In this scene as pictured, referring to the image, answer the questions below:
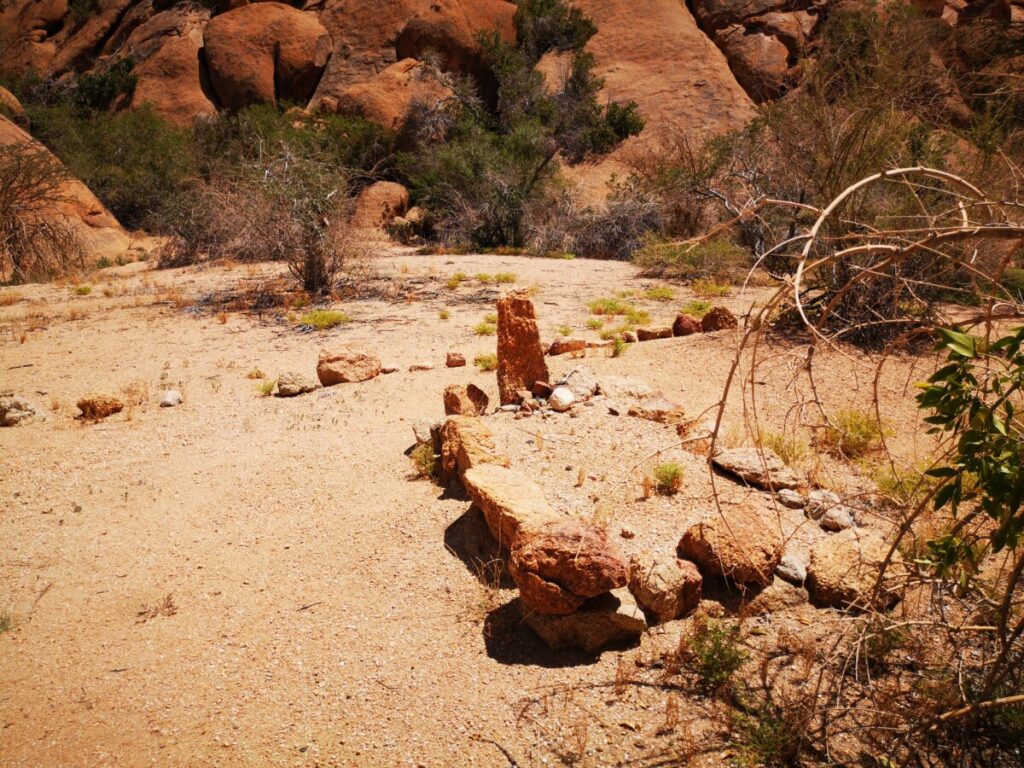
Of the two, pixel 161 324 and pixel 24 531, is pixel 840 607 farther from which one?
pixel 161 324

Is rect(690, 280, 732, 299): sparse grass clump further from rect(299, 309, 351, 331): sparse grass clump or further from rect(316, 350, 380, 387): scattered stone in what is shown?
rect(316, 350, 380, 387): scattered stone

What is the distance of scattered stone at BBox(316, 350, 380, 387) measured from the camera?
6.55 m

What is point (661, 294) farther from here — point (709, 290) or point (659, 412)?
point (659, 412)

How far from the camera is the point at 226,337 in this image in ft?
28.6

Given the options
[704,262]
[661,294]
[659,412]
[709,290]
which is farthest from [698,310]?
[659,412]

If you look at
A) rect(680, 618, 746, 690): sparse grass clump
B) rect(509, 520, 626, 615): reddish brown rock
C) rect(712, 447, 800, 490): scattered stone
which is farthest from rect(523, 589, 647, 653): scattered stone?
rect(712, 447, 800, 490): scattered stone

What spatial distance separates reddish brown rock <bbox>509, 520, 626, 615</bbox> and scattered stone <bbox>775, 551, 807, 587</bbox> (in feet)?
2.91

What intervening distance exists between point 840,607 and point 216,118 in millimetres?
28246

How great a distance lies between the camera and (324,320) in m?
9.16

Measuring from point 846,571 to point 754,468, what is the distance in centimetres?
99

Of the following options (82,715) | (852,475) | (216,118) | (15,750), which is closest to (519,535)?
(82,715)

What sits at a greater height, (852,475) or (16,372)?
(852,475)

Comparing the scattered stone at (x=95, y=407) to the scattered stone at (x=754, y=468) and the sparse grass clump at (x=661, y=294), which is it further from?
the sparse grass clump at (x=661, y=294)

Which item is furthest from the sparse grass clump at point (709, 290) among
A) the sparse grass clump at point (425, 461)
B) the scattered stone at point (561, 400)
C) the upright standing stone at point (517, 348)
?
the sparse grass clump at point (425, 461)
